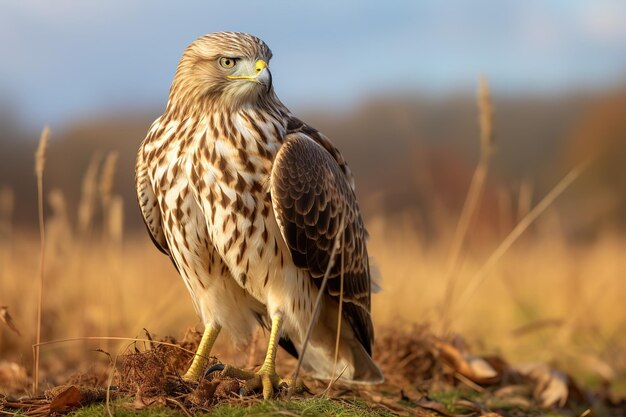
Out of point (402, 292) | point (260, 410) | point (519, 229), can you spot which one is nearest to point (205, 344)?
point (260, 410)

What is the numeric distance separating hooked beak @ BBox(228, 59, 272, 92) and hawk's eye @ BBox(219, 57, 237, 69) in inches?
3.3

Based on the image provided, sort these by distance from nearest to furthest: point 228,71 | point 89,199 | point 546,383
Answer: point 228,71
point 546,383
point 89,199

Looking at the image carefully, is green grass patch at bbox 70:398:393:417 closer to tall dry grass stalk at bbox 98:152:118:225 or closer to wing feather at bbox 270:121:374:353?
wing feather at bbox 270:121:374:353

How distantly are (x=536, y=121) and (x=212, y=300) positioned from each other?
33809mm

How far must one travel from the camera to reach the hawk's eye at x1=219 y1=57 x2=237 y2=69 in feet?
15.8

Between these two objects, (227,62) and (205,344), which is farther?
(205,344)

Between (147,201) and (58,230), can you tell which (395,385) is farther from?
(58,230)

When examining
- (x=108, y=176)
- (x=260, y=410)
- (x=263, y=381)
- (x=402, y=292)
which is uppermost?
(x=108, y=176)

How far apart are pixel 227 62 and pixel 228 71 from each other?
5 centimetres

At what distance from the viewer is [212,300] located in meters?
5.05

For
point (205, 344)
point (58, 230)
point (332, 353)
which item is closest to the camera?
point (205, 344)

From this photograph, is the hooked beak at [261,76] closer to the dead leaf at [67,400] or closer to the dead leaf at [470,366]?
the dead leaf at [67,400]

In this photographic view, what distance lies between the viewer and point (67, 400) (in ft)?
12.7

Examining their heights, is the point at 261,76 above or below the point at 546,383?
above
